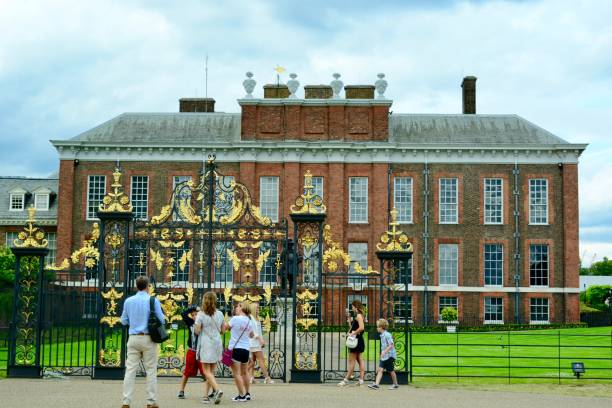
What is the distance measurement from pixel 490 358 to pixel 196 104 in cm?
2741

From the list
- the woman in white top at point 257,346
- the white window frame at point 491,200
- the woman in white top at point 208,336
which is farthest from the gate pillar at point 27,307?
the white window frame at point 491,200

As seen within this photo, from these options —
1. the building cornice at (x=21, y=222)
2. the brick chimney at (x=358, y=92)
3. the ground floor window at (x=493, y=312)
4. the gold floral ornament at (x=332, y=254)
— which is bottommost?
the ground floor window at (x=493, y=312)

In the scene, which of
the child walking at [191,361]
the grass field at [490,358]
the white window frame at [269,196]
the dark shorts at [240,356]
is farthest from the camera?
the white window frame at [269,196]

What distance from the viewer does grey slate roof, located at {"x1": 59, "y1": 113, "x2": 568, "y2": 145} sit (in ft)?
141

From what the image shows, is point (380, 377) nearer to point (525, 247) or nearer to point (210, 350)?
point (210, 350)

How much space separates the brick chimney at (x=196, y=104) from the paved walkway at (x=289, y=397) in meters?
31.8

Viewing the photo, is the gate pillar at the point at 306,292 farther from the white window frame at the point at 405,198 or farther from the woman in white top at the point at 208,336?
the white window frame at the point at 405,198

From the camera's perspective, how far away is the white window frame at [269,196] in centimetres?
4216

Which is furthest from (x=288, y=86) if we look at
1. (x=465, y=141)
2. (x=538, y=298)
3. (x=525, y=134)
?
(x=538, y=298)

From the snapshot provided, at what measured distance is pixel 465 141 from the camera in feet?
141

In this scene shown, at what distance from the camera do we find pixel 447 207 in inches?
1657

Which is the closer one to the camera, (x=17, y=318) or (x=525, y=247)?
(x=17, y=318)

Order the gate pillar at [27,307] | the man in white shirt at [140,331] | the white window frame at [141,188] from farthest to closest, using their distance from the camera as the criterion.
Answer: the white window frame at [141,188] → the gate pillar at [27,307] → the man in white shirt at [140,331]

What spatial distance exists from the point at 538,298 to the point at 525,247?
257 centimetres
